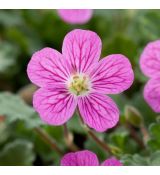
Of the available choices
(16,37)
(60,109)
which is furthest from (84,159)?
(16,37)

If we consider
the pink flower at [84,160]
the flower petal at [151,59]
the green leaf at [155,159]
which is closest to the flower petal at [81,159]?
the pink flower at [84,160]

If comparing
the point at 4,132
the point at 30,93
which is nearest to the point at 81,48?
the point at 4,132

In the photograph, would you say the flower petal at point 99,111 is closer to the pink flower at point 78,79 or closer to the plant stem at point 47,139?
the pink flower at point 78,79

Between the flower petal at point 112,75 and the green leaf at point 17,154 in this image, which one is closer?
the flower petal at point 112,75

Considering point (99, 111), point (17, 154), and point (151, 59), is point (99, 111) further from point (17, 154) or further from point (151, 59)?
point (17, 154)

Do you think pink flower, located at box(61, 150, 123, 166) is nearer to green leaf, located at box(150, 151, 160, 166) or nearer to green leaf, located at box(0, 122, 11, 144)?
green leaf, located at box(150, 151, 160, 166)
